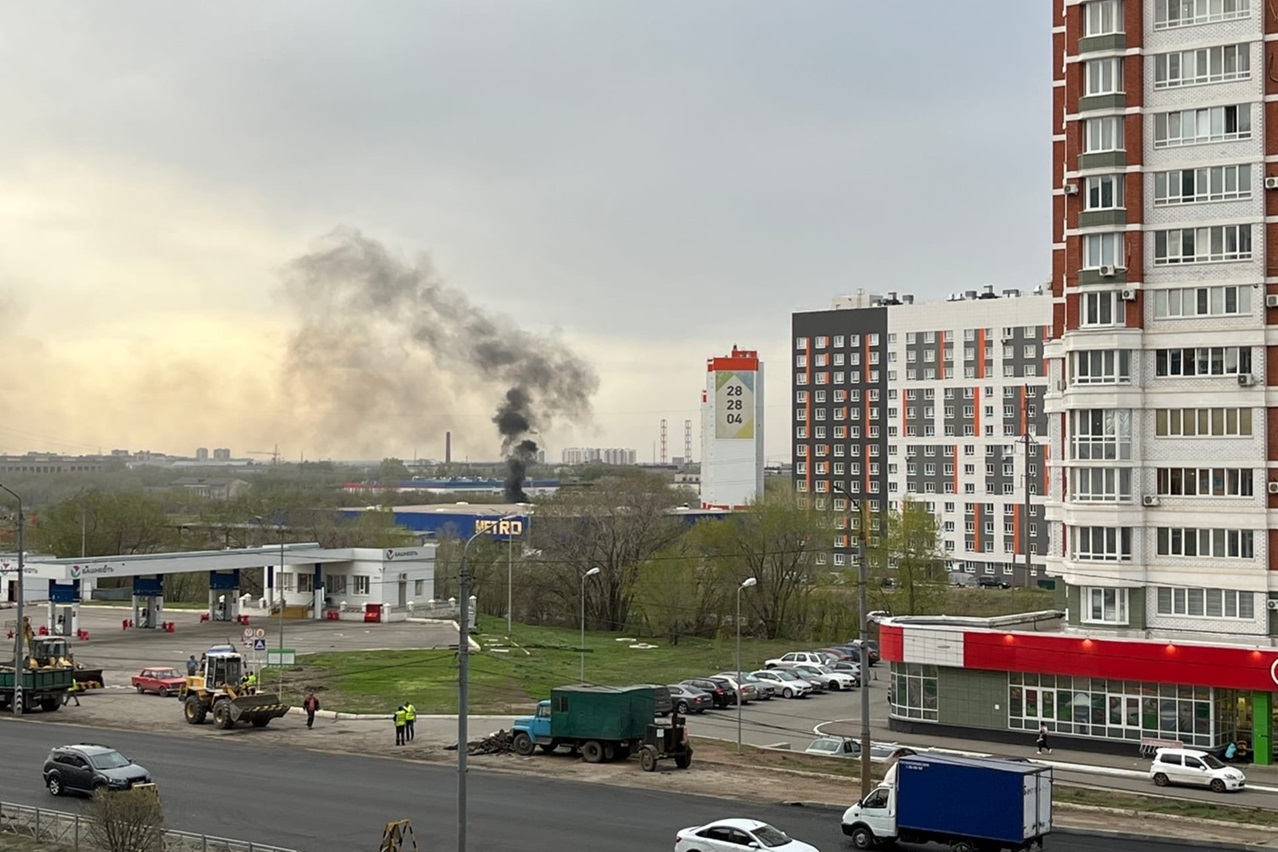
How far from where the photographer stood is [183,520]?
167125 mm

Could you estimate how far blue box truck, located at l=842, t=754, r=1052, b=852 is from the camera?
106ft

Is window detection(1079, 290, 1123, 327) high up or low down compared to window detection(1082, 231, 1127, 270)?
down

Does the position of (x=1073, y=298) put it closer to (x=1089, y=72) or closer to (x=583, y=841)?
(x=1089, y=72)

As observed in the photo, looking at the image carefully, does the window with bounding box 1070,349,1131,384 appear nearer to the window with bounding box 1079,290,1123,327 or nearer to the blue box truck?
the window with bounding box 1079,290,1123,327

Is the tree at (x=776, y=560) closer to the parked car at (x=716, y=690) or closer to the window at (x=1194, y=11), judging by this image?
the parked car at (x=716, y=690)

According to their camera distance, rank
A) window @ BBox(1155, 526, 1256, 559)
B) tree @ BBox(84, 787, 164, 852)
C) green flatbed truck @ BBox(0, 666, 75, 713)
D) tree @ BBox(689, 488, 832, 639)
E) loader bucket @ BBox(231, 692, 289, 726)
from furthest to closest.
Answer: tree @ BBox(689, 488, 832, 639)
green flatbed truck @ BBox(0, 666, 75, 713)
window @ BBox(1155, 526, 1256, 559)
loader bucket @ BBox(231, 692, 289, 726)
tree @ BBox(84, 787, 164, 852)

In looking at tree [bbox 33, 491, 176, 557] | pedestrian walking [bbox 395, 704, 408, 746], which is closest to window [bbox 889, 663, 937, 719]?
pedestrian walking [bbox 395, 704, 408, 746]

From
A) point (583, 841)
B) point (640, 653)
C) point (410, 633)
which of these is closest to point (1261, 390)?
point (583, 841)

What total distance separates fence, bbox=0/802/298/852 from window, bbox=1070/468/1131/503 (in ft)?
129

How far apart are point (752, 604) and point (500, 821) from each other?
74.8 m

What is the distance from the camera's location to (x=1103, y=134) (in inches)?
2327

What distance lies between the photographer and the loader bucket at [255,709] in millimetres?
55188

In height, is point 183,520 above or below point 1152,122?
below

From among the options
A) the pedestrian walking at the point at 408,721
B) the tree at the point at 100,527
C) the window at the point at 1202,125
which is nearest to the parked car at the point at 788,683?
the pedestrian walking at the point at 408,721
